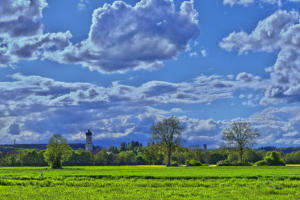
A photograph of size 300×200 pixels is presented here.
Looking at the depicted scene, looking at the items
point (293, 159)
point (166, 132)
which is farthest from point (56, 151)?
point (293, 159)

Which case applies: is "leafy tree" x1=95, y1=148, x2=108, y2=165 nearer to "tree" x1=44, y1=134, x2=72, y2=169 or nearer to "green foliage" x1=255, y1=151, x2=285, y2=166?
"tree" x1=44, y1=134, x2=72, y2=169

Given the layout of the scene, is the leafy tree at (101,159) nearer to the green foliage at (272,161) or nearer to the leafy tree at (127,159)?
the leafy tree at (127,159)

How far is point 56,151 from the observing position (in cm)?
9900

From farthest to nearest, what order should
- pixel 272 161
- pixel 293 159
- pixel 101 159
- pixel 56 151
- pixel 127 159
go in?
pixel 127 159, pixel 101 159, pixel 293 159, pixel 56 151, pixel 272 161

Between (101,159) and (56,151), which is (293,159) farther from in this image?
(56,151)

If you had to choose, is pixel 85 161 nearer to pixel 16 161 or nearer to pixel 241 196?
pixel 16 161

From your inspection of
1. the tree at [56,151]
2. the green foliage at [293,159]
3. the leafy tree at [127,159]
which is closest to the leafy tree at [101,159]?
the leafy tree at [127,159]

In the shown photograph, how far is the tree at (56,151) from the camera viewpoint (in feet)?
Answer: 324

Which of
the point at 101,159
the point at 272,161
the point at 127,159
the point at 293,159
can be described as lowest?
the point at 293,159

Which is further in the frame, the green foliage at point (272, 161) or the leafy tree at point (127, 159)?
the leafy tree at point (127, 159)

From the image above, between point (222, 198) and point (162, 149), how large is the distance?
7902 centimetres

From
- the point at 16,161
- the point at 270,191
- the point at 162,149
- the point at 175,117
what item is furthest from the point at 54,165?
the point at 270,191

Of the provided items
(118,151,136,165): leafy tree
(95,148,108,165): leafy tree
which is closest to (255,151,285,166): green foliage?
(118,151,136,165): leafy tree

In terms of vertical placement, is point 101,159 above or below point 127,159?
above
